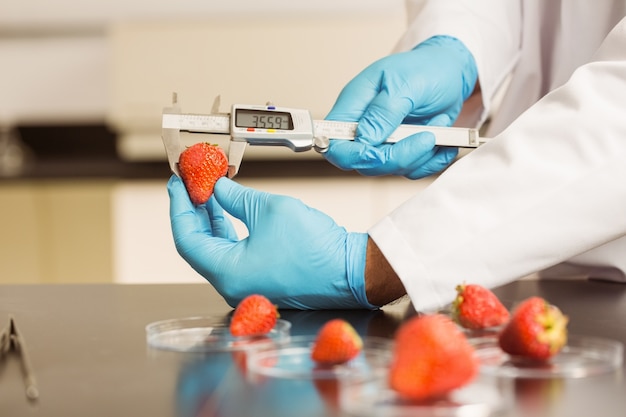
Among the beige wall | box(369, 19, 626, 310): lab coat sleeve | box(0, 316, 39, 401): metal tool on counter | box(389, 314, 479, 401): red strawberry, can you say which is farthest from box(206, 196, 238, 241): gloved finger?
the beige wall

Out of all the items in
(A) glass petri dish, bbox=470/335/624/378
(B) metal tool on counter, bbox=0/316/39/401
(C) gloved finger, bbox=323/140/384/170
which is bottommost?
(A) glass petri dish, bbox=470/335/624/378

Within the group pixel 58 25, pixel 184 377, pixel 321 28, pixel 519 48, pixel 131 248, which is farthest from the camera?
pixel 58 25

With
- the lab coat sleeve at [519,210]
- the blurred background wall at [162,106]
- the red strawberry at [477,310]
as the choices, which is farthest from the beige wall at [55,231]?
the red strawberry at [477,310]

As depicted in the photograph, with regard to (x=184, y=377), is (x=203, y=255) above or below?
above

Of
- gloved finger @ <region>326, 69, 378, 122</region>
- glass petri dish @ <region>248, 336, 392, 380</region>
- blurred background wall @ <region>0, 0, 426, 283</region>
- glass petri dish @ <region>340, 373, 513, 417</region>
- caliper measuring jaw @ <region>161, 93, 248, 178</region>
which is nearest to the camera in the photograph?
glass petri dish @ <region>340, 373, 513, 417</region>

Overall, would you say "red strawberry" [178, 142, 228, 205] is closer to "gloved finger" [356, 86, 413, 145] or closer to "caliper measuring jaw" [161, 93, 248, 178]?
"caliper measuring jaw" [161, 93, 248, 178]

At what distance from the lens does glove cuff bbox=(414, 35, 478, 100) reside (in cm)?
147

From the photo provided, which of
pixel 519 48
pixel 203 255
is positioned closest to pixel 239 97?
pixel 519 48

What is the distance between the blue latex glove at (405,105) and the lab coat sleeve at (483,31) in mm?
23

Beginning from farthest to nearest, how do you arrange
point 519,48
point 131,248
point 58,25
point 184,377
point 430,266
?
point 58,25
point 131,248
point 519,48
point 430,266
point 184,377

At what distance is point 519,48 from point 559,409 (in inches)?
45.6

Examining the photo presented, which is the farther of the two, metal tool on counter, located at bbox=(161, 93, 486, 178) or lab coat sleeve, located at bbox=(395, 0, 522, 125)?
lab coat sleeve, located at bbox=(395, 0, 522, 125)

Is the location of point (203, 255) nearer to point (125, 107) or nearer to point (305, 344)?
point (305, 344)

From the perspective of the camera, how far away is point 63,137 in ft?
11.3
